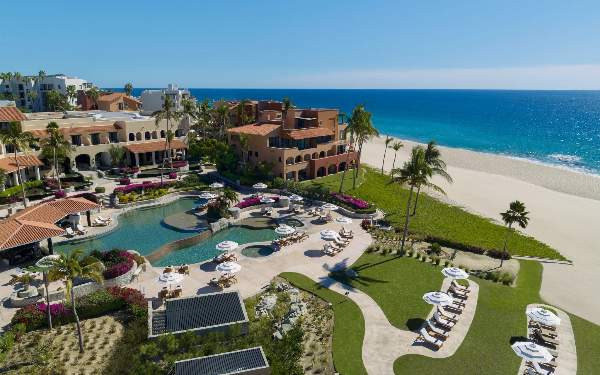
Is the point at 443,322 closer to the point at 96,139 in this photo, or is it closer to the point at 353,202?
the point at 353,202

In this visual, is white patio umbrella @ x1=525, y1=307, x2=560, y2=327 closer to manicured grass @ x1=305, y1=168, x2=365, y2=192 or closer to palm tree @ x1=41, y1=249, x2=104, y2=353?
palm tree @ x1=41, y1=249, x2=104, y2=353

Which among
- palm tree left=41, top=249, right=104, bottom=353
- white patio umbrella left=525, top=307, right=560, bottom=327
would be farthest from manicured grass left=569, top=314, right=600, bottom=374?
palm tree left=41, top=249, right=104, bottom=353

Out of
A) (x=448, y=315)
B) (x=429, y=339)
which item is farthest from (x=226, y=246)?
(x=448, y=315)

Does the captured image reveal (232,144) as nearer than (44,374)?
No

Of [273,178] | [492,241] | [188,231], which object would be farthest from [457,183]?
[188,231]

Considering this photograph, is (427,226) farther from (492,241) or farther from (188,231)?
(188,231)

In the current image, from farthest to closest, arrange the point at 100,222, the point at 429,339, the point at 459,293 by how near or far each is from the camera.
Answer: the point at 100,222
the point at 459,293
the point at 429,339
